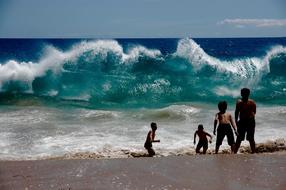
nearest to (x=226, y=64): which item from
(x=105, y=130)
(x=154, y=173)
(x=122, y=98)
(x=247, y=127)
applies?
(x=122, y=98)

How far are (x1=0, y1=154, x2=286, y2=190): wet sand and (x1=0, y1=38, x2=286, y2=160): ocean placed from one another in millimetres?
2443

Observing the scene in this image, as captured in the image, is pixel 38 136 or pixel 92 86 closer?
pixel 38 136

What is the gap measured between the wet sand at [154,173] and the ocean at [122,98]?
96.2 inches

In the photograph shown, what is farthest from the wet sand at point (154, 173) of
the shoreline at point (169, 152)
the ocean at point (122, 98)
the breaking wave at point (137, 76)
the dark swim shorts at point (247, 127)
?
the breaking wave at point (137, 76)

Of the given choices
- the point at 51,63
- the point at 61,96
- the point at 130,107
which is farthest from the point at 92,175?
the point at 51,63

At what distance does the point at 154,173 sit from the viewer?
6137mm

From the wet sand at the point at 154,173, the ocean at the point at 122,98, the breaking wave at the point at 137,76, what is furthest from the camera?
the breaking wave at the point at 137,76

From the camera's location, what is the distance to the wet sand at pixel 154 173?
5.63 m

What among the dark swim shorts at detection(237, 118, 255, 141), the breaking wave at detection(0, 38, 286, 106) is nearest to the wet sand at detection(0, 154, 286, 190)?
the dark swim shorts at detection(237, 118, 255, 141)

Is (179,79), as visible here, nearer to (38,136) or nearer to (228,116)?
(38,136)

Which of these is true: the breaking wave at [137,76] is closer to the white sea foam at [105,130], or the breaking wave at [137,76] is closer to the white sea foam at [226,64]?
the white sea foam at [226,64]

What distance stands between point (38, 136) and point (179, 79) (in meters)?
14.7

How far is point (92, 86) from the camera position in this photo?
2272cm

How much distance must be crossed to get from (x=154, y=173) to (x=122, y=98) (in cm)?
1342
